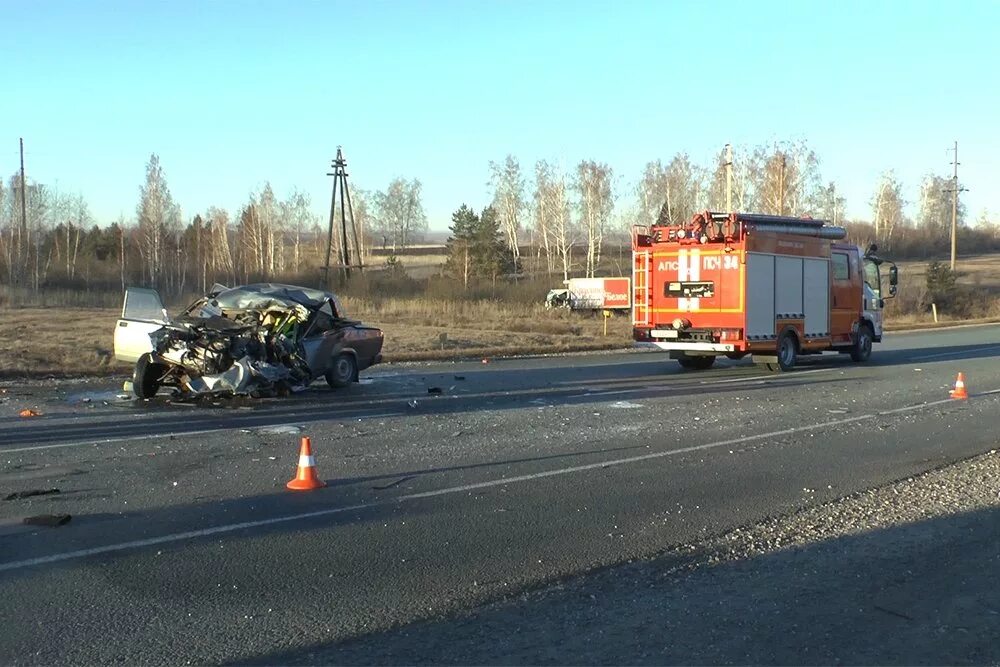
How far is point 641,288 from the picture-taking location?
2161 centimetres

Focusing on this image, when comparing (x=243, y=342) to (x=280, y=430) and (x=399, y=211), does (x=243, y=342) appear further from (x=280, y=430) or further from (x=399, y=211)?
(x=399, y=211)

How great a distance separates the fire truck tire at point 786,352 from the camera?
21172 millimetres

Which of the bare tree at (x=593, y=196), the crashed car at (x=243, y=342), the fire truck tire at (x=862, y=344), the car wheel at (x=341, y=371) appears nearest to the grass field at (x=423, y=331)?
the crashed car at (x=243, y=342)

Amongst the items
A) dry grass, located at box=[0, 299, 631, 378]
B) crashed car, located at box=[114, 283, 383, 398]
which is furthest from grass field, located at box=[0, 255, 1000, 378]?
crashed car, located at box=[114, 283, 383, 398]

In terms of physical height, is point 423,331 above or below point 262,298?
below

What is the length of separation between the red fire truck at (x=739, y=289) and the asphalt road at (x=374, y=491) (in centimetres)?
337

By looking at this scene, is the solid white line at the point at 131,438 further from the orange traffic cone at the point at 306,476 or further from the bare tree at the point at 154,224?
the bare tree at the point at 154,224

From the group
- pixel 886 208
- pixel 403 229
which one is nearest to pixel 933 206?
pixel 886 208

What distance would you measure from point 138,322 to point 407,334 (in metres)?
16.2

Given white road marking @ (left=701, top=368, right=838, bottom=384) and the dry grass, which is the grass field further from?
white road marking @ (left=701, top=368, right=838, bottom=384)

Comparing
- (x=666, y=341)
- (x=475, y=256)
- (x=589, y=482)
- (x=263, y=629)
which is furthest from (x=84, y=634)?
(x=475, y=256)

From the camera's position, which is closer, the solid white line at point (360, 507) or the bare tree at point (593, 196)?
the solid white line at point (360, 507)

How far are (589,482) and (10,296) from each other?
5007cm

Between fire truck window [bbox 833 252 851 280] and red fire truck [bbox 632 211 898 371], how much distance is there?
0.02 m
